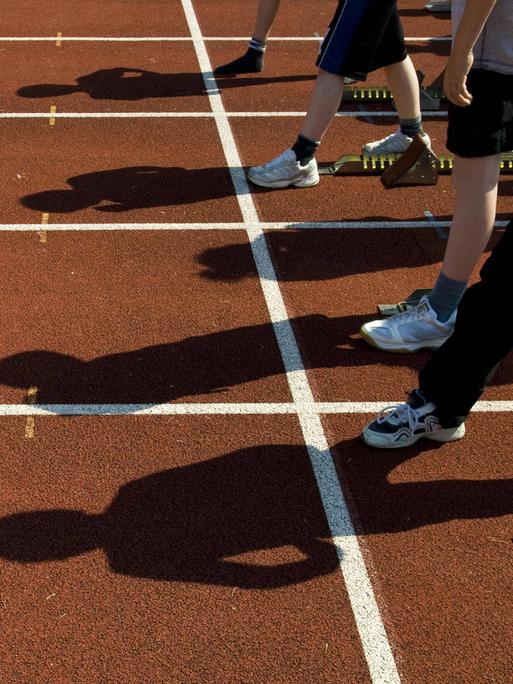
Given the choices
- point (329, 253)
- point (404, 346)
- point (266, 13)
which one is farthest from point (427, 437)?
point (266, 13)

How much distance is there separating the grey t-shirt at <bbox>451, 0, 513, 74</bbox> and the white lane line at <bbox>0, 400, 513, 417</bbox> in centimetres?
141

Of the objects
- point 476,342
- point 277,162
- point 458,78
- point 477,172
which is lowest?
point 277,162

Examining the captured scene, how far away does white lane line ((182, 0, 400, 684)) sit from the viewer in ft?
9.98

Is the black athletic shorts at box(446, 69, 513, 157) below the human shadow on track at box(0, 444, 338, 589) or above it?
above

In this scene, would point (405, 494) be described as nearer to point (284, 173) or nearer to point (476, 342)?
point (476, 342)

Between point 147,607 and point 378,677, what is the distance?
2.45 feet

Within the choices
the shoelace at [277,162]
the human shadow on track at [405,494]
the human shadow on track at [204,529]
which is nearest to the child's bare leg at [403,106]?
the shoelace at [277,162]

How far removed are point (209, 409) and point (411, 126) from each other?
2986 mm

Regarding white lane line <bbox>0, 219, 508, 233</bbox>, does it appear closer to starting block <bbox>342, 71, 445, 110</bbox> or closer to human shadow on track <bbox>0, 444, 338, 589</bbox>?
starting block <bbox>342, 71, 445, 110</bbox>

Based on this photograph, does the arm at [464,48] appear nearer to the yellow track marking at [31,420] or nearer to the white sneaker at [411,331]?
the white sneaker at [411,331]

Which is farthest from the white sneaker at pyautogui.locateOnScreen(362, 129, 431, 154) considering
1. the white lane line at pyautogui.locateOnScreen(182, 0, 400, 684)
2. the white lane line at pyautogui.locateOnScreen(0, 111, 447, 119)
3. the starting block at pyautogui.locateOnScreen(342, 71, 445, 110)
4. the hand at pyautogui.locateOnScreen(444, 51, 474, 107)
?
the hand at pyautogui.locateOnScreen(444, 51, 474, 107)

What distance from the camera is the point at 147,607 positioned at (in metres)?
3.12

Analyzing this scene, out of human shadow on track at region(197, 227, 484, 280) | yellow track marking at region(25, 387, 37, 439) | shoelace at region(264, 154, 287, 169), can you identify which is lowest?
human shadow on track at region(197, 227, 484, 280)

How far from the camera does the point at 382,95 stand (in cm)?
772
